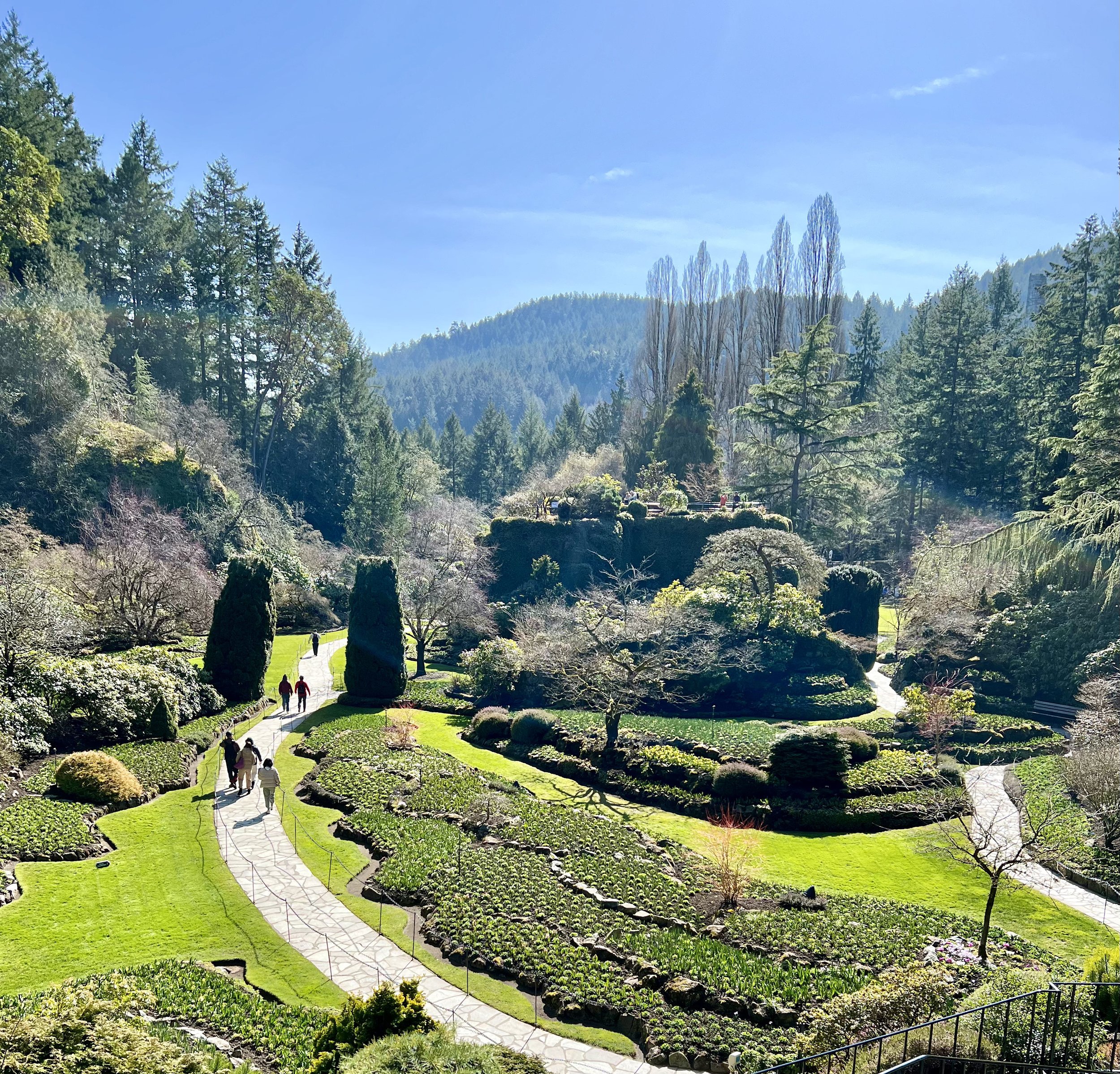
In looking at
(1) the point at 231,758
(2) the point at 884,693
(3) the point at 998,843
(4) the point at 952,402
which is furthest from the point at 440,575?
(4) the point at 952,402

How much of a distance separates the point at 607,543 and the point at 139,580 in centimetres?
1941

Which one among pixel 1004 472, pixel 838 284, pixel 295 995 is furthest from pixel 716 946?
pixel 838 284

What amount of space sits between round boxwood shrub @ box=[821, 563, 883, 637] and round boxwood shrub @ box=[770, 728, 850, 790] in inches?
634

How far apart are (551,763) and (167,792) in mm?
8658

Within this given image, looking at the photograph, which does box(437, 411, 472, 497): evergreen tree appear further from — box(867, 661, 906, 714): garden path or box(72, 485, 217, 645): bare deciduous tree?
box(867, 661, 906, 714): garden path

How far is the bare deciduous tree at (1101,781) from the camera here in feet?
50.3

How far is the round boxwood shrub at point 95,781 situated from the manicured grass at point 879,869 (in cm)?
790

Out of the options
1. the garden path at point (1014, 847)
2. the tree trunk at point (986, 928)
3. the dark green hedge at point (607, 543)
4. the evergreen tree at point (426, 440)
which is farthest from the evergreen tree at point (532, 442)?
the tree trunk at point (986, 928)

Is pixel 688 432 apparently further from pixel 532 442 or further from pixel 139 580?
pixel 532 442

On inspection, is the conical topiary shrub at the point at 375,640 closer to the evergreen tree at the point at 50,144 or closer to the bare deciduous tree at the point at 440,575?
the bare deciduous tree at the point at 440,575

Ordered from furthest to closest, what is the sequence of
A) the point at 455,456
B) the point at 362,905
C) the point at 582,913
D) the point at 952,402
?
the point at 455,456, the point at 952,402, the point at 362,905, the point at 582,913

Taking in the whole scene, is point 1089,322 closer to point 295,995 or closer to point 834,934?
point 834,934

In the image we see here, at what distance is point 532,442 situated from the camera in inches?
3297

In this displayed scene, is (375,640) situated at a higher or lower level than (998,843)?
higher
